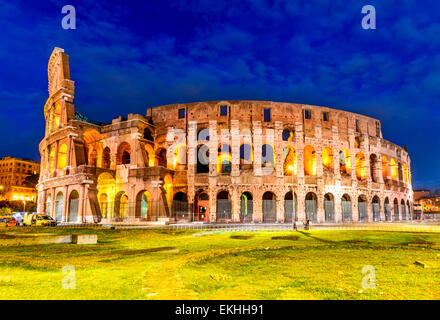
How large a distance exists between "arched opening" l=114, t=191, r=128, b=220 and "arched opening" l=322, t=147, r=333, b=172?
2330 cm

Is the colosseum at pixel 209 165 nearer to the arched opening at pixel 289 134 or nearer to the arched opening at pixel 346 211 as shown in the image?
the arched opening at pixel 346 211

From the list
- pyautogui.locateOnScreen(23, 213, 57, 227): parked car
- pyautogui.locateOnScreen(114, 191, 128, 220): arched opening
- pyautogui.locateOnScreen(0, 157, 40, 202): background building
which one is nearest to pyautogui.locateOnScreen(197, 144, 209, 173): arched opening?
pyautogui.locateOnScreen(114, 191, 128, 220): arched opening

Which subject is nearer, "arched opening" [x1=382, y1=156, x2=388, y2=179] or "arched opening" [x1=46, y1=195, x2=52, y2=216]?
"arched opening" [x1=46, y1=195, x2=52, y2=216]

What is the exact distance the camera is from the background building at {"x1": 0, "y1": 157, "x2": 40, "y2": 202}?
8294cm

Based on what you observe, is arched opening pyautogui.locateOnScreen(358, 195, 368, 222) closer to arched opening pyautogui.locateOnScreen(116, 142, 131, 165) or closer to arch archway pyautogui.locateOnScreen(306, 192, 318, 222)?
arch archway pyautogui.locateOnScreen(306, 192, 318, 222)

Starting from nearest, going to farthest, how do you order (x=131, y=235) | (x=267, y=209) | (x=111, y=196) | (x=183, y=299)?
1. (x=183, y=299)
2. (x=131, y=235)
3. (x=267, y=209)
4. (x=111, y=196)

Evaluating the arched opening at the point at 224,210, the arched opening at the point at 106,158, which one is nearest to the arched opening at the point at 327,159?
the arched opening at the point at 224,210

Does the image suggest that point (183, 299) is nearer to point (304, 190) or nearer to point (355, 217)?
point (304, 190)

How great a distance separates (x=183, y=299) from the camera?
14.8 feet

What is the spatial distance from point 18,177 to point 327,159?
94805mm

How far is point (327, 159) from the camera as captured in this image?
3756 centimetres

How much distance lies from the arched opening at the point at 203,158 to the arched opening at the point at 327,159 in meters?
13.8
